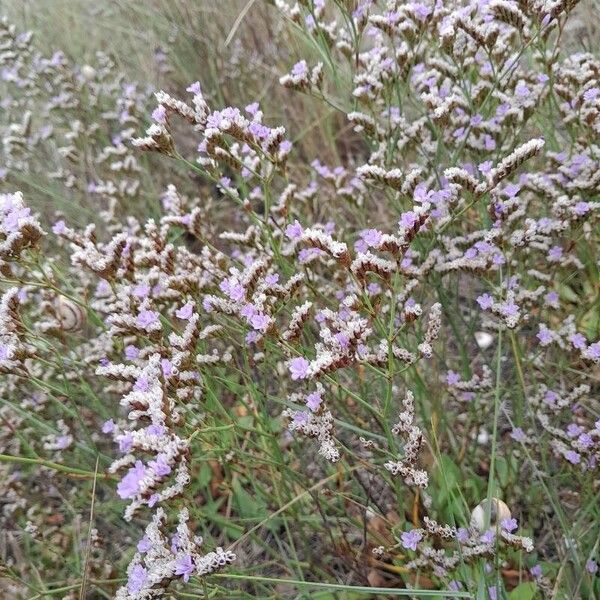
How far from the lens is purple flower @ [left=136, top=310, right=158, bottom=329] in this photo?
183 cm

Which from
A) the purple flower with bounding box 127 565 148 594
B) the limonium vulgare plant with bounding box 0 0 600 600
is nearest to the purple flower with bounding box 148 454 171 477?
the limonium vulgare plant with bounding box 0 0 600 600

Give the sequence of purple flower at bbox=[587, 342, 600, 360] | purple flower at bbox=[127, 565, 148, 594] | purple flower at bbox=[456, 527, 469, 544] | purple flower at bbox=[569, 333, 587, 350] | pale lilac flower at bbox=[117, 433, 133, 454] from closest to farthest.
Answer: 1. pale lilac flower at bbox=[117, 433, 133, 454]
2. purple flower at bbox=[127, 565, 148, 594]
3. purple flower at bbox=[456, 527, 469, 544]
4. purple flower at bbox=[587, 342, 600, 360]
5. purple flower at bbox=[569, 333, 587, 350]

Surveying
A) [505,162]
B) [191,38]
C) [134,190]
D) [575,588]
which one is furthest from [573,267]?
[191,38]

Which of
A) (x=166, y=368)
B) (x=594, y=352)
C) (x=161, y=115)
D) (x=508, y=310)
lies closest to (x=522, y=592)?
(x=594, y=352)

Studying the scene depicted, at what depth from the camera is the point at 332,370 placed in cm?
159

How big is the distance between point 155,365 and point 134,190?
6.40ft

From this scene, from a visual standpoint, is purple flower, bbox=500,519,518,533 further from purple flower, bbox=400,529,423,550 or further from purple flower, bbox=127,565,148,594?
purple flower, bbox=127,565,148,594

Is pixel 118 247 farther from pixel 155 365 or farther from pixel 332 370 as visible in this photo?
pixel 332 370

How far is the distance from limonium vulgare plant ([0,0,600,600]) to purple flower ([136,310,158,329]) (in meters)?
0.02

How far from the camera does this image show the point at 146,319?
184cm

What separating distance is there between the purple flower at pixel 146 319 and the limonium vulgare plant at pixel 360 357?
0.02m

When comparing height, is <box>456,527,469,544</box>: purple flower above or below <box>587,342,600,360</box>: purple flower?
below

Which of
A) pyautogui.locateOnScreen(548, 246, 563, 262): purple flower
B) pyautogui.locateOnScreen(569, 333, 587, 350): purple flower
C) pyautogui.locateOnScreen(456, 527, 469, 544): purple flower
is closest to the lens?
pyautogui.locateOnScreen(456, 527, 469, 544): purple flower

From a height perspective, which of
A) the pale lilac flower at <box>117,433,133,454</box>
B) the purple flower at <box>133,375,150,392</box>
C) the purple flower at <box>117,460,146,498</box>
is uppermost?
the purple flower at <box>133,375,150,392</box>
